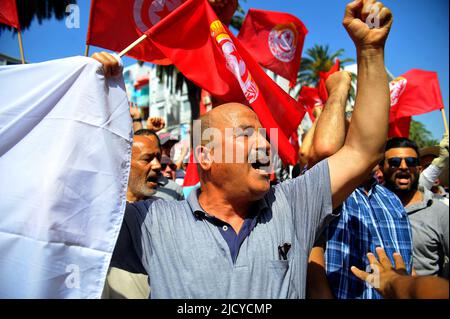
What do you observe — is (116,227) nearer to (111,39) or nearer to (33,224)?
(33,224)

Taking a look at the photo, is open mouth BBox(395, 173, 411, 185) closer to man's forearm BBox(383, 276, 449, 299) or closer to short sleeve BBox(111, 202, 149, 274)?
man's forearm BBox(383, 276, 449, 299)

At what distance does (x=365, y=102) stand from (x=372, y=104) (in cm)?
3

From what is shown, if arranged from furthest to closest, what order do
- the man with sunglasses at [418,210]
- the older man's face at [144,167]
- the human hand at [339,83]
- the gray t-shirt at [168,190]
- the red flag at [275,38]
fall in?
1. the red flag at [275,38]
2. the gray t-shirt at [168,190]
3. the older man's face at [144,167]
4. the man with sunglasses at [418,210]
5. the human hand at [339,83]

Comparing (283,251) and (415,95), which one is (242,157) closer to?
(283,251)

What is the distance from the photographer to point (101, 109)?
1.79 metres

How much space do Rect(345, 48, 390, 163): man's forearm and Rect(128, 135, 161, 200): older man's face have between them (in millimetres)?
1957

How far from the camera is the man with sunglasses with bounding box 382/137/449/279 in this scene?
308 centimetres

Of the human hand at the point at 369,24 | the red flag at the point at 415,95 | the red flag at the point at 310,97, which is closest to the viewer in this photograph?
the human hand at the point at 369,24

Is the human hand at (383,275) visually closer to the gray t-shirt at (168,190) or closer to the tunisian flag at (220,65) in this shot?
the tunisian flag at (220,65)

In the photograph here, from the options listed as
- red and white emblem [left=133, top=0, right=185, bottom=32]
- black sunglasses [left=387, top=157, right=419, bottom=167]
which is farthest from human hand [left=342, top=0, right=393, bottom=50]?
black sunglasses [left=387, top=157, right=419, bottom=167]

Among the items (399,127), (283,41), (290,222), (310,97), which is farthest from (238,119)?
(399,127)

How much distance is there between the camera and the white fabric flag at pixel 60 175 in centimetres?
159

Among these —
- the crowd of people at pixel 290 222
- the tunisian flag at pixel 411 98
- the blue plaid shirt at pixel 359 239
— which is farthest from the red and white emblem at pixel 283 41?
the blue plaid shirt at pixel 359 239
